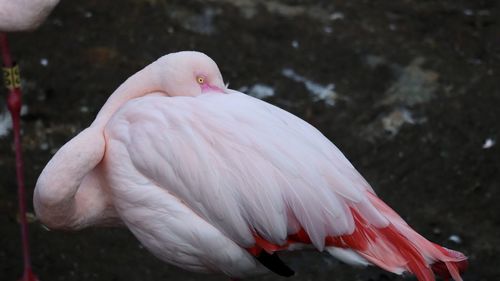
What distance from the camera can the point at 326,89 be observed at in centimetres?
488

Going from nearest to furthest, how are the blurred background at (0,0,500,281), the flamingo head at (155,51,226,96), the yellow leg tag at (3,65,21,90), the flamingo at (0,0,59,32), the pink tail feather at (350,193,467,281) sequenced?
the pink tail feather at (350,193,467,281) < the flamingo head at (155,51,226,96) < the flamingo at (0,0,59,32) < the yellow leg tag at (3,65,21,90) < the blurred background at (0,0,500,281)

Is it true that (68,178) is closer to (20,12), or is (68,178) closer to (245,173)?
(245,173)

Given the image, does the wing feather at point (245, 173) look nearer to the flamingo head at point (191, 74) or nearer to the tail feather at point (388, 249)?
the tail feather at point (388, 249)

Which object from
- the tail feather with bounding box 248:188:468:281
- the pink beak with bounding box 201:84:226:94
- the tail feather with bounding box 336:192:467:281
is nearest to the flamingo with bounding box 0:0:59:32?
the pink beak with bounding box 201:84:226:94

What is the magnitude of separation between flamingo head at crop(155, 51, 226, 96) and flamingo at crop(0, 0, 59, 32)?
1.71 ft

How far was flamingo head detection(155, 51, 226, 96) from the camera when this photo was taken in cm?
320

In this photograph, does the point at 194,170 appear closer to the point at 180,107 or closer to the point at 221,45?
the point at 180,107

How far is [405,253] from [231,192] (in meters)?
0.56

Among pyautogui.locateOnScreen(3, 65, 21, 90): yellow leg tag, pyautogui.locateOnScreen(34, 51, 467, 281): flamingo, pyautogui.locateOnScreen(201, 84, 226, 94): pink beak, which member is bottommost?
pyautogui.locateOnScreen(3, 65, 21, 90): yellow leg tag

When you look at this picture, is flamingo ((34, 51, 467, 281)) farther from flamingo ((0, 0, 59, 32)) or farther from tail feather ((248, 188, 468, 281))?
flamingo ((0, 0, 59, 32))

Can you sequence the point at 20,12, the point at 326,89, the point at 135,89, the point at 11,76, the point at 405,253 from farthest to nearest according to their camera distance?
the point at 326,89 < the point at 11,76 < the point at 20,12 < the point at 135,89 < the point at 405,253

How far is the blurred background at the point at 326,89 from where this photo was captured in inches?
156

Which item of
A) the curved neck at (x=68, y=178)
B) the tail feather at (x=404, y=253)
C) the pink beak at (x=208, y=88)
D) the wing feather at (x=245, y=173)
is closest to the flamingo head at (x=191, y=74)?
the pink beak at (x=208, y=88)

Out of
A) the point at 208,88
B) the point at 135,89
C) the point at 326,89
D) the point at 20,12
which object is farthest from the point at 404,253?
the point at 326,89
